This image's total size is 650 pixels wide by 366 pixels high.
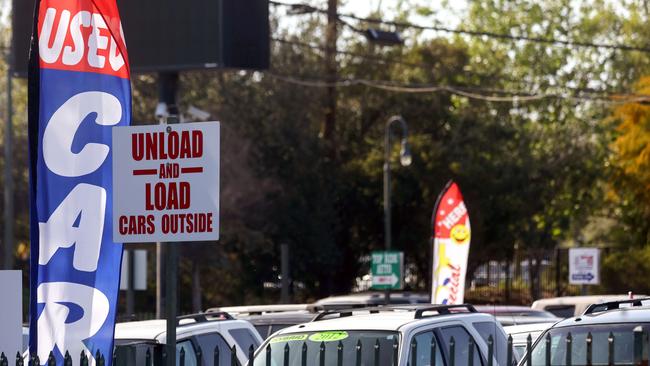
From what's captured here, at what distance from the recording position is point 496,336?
13250 millimetres

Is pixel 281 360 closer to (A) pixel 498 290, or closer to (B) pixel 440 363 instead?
(B) pixel 440 363

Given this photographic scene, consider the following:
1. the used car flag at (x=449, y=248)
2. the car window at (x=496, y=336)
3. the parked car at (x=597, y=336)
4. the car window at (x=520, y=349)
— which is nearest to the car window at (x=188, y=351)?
the car window at (x=496, y=336)

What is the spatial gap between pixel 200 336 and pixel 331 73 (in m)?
33.3

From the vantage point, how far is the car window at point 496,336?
1284 centimetres

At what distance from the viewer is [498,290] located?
47906 mm

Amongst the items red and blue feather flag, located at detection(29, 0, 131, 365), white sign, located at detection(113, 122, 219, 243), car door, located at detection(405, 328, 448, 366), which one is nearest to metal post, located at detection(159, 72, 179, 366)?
white sign, located at detection(113, 122, 219, 243)

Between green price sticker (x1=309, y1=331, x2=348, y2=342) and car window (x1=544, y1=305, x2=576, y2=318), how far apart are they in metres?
11.7

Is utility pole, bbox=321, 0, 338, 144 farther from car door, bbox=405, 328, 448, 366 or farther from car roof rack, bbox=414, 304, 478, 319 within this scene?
car door, bbox=405, 328, 448, 366

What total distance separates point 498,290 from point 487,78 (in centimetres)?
1273

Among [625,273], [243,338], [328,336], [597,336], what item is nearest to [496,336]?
[243,338]

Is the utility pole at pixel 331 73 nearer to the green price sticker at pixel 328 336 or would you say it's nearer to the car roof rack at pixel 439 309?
the car roof rack at pixel 439 309

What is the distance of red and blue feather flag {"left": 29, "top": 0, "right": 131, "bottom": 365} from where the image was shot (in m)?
9.09

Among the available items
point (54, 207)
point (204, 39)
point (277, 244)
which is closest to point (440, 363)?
point (54, 207)

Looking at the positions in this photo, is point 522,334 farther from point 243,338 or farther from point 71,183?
point 71,183
